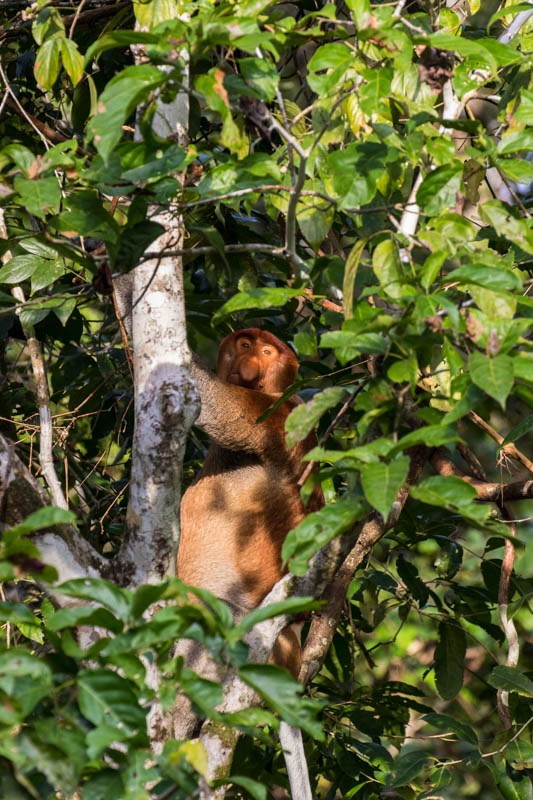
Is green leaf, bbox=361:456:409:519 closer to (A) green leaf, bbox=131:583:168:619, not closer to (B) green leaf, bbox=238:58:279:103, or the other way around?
(A) green leaf, bbox=131:583:168:619

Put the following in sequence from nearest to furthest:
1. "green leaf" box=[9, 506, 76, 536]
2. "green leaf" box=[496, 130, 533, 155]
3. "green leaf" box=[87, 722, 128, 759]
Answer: "green leaf" box=[87, 722, 128, 759], "green leaf" box=[9, 506, 76, 536], "green leaf" box=[496, 130, 533, 155]

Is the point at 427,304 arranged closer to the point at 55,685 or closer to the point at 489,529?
the point at 489,529

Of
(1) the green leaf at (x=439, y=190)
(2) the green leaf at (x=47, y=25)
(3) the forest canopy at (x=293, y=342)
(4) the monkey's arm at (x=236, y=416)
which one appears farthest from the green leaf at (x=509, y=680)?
(2) the green leaf at (x=47, y=25)

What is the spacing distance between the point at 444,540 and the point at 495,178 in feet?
6.58

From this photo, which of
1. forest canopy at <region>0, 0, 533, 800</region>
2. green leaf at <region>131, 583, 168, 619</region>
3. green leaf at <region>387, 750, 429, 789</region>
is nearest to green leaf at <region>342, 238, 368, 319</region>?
forest canopy at <region>0, 0, 533, 800</region>

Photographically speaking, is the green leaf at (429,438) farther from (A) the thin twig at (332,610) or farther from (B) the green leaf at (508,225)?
(A) the thin twig at (332,610)

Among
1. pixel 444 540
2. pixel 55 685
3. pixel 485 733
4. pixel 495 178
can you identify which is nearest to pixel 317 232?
pixel 55 685

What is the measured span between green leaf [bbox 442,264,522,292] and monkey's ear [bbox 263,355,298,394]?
212 cm

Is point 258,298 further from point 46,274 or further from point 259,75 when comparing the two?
point 46,274

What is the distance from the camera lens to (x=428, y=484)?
1485mm

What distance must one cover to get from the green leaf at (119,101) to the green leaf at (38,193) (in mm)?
144

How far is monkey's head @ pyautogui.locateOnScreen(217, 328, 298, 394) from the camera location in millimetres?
3637

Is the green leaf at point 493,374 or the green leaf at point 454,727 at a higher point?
the green leaf at point 493,374

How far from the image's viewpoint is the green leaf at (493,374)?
4.61 ft
